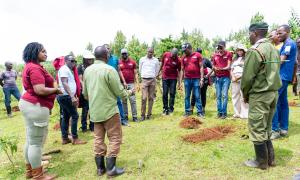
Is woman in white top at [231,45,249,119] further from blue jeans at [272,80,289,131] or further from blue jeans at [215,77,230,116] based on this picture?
blue jeans at [272,80,289,131]

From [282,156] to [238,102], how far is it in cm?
338

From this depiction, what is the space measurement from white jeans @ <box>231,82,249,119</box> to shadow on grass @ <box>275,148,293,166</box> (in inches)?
114

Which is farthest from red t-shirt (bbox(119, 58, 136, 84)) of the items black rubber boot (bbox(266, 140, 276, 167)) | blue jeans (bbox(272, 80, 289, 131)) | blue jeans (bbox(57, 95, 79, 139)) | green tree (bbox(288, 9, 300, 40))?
green tree (bbox(288, 9, 300, 40))

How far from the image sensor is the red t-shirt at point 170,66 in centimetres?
894

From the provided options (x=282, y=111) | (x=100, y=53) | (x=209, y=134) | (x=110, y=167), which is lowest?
(x=209, y=134)

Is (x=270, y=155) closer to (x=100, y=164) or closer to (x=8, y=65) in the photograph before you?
(x=100, y=164)

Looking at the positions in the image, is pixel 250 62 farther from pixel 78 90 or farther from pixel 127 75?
pixel 127 75

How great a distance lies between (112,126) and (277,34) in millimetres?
3911

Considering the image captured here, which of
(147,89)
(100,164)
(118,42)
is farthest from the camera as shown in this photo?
(118,42)

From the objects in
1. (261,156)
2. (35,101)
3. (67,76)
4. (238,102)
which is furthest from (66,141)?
(238,102)

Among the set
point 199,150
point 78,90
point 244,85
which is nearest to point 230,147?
point 199,150

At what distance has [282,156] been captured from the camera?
5125 mm

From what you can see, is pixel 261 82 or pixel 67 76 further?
pixel 67 76

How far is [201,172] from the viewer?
186 inches
